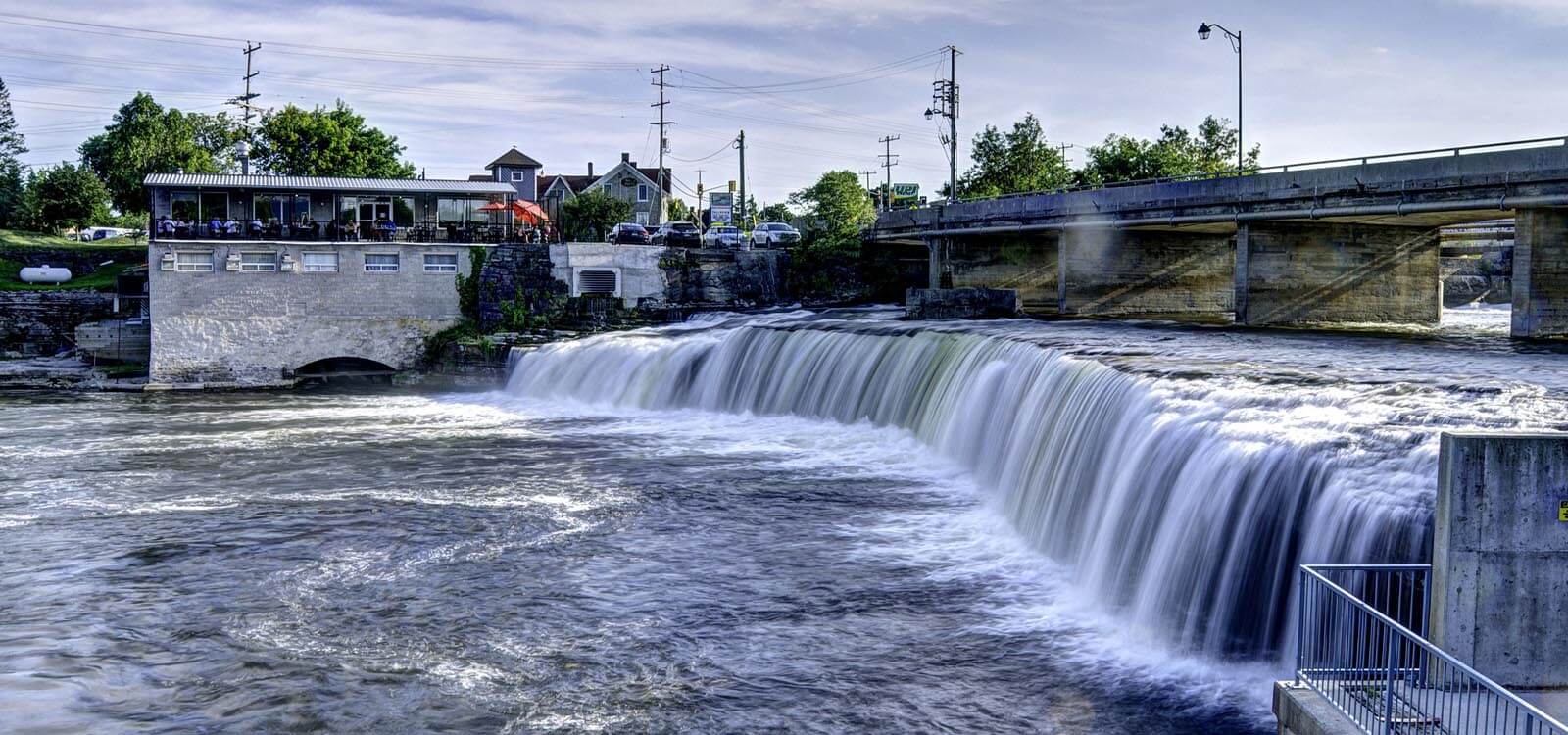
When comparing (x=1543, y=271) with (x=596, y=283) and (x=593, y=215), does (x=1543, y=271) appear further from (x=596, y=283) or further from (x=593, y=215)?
(x=593, y=215)

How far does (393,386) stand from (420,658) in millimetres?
35154

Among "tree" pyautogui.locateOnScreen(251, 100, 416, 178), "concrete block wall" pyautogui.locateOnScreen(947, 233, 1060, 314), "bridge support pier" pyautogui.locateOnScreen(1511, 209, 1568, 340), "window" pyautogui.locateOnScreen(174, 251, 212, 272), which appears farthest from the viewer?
"tree" pyautogui.locateOnScreen(251, 100, 416, 178)

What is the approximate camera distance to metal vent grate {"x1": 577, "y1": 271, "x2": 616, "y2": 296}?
5247 centimetres

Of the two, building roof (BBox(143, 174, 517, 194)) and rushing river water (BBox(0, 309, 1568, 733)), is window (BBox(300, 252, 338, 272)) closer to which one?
building roof (BBox(143, 174, 517, 194))

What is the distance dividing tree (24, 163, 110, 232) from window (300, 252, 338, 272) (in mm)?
49445

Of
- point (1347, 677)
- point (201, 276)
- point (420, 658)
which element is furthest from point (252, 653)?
point (201, 276)

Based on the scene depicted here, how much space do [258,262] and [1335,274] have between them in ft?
126

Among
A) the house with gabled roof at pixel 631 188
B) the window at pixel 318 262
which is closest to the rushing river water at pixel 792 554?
the window at pixel 318 262

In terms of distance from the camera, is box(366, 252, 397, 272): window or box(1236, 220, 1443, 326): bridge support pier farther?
box(366, 252, 397, 272): window

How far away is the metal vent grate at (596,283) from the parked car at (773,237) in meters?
10.6

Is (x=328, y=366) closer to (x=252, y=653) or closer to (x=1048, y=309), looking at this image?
(x=1048, y=309)

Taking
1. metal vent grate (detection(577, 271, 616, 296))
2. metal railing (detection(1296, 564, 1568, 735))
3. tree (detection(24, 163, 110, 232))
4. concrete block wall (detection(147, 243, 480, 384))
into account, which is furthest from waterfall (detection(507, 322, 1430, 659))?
tree (detection(24, 163, 110, 232))

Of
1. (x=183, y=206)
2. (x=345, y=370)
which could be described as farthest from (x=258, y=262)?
(x=183, y=206)

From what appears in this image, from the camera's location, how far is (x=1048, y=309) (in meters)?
50.5
